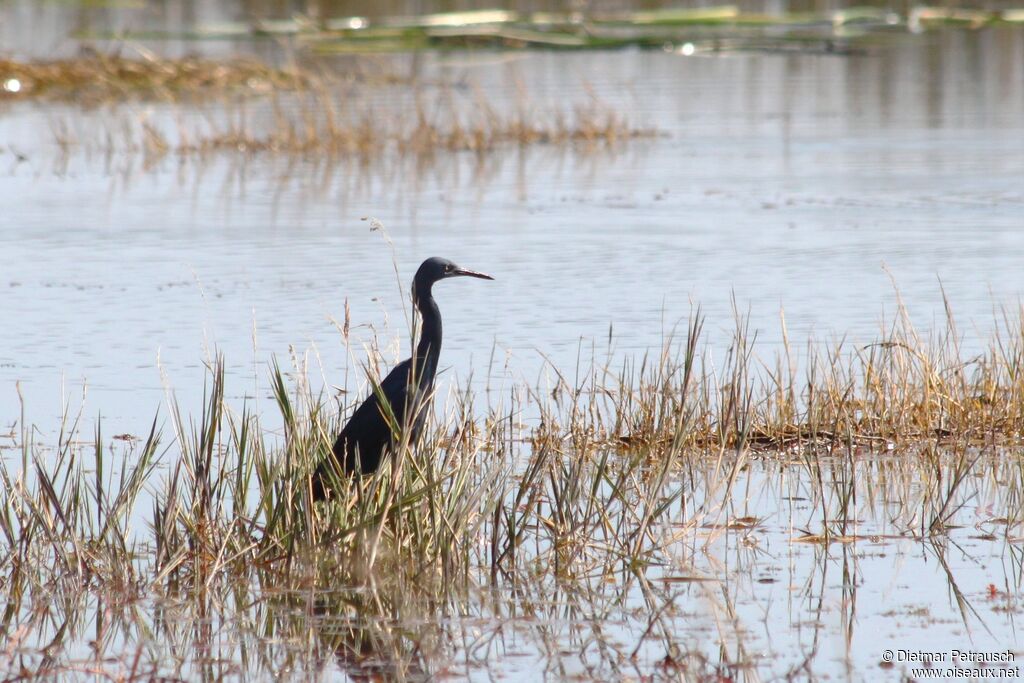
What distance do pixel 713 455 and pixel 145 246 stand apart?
31.0 feet

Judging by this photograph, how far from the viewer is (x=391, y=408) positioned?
652 centimetres

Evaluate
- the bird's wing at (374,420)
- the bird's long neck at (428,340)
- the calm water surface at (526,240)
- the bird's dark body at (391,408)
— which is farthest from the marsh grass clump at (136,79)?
the bird's wing at (374,420)

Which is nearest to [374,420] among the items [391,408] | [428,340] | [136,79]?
[391,408]

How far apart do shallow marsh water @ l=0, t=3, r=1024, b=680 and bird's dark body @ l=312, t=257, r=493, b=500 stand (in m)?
0.80

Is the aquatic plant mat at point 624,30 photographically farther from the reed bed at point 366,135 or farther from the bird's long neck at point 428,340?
the bird's long neck at point 428,340

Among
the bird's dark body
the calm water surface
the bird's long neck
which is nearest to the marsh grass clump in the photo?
the calm water surface

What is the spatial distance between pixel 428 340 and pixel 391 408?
52 centimetres

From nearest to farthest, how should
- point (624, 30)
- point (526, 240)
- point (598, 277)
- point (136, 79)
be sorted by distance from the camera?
point (598, 277) < point (526, 240) < point (136, 79) < point (624, 30)

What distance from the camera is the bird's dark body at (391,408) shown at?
21.6 feet

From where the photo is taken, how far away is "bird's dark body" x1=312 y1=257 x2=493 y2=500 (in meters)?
6.58

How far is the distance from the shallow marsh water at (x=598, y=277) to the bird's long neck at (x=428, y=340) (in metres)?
1.02

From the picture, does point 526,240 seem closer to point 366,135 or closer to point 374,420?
point 366,135

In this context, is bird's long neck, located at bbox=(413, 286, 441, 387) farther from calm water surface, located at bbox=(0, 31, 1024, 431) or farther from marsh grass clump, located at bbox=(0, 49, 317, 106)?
marsh grass clump, located at bbox=(0, 49, 317, 106)

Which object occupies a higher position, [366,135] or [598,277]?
[366,135]
